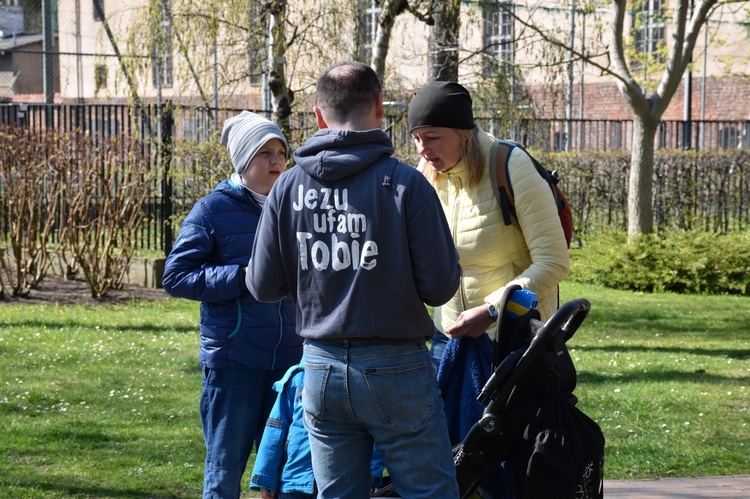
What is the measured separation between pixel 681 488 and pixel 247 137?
298 cm

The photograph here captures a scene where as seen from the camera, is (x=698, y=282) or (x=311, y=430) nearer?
Result: (x=311, y=430)

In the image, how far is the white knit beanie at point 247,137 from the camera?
3.73 meters

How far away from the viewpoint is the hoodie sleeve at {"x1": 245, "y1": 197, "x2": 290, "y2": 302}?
2.94 metres

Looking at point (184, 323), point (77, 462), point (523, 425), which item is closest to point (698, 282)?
point (184, 323)

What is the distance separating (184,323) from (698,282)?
6.71m

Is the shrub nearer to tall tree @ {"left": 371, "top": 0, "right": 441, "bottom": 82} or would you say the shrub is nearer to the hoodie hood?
tall tree @ {"left": 371, "top": 0, "right": 441, "bottom": 82}

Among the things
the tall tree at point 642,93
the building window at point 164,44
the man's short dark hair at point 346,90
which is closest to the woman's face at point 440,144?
the man's short dark hair at point 346,90

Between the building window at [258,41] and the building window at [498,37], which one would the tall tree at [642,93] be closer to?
the building window at [498,37]

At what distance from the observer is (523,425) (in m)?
3.26

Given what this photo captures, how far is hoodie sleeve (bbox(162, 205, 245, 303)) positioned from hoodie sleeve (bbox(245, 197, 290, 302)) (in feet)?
1.91

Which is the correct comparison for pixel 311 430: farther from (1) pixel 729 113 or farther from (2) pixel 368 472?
(1) pixel 729 113

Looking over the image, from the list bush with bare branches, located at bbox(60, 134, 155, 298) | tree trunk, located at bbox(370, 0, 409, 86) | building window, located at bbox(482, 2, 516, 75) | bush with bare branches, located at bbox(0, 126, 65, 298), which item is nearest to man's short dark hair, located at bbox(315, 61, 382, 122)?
tree trunk, located at bbox(370, 0, 409, 86)

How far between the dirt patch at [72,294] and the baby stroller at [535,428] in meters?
8.47

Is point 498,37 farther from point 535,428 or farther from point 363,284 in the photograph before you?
point 363,284
